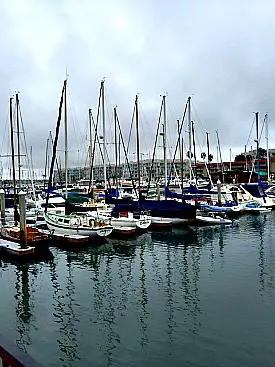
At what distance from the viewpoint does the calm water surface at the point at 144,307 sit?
422 inches

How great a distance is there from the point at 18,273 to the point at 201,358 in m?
12.9

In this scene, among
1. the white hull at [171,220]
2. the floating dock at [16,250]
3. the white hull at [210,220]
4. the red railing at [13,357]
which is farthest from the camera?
the white hull at [210,220]

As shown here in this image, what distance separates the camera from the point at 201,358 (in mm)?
10281

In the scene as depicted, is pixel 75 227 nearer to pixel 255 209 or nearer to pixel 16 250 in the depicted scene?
pixel 16 250

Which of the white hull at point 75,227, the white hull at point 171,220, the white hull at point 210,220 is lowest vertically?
the white hull at point 210,220

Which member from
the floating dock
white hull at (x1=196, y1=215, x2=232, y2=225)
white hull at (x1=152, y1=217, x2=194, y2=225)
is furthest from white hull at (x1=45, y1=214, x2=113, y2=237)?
white hull at (x1=196, y1=215, x2=232, y2=225)

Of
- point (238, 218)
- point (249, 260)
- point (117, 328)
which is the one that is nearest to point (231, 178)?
point (238, 218)

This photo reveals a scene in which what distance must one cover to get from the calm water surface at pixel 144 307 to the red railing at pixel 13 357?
281 inches

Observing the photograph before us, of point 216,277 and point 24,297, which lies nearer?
point 24,297

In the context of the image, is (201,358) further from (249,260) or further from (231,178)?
(231,178)

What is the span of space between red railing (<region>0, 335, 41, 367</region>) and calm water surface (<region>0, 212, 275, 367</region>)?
7.13m

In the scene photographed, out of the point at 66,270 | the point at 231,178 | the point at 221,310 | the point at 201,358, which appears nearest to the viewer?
the point at 201,358

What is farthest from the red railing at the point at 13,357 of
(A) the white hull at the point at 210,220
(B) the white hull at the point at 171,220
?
(A) the white hull at the point at 210,220

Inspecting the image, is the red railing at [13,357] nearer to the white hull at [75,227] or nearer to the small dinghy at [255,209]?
the white hull at [75,227]
